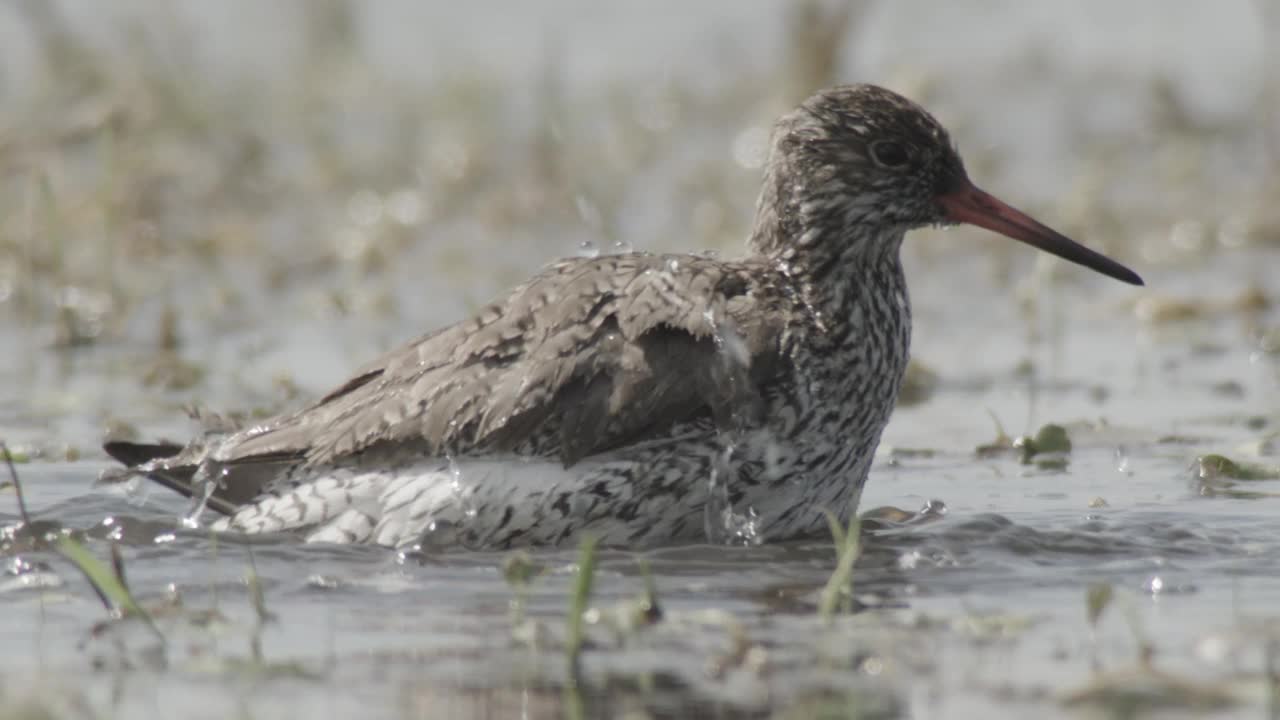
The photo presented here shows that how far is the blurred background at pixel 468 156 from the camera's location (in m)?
10.5

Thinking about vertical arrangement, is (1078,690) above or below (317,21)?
below

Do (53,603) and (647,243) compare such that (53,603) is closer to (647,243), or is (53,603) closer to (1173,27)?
(647,243)

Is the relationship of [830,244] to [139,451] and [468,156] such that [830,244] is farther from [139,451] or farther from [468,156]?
[468,156]

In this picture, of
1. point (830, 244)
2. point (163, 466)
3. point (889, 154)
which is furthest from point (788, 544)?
point (163, 466)

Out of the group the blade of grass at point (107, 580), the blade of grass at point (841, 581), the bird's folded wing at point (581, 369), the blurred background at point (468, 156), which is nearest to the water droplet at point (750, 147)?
the blurred background at point (468, 156)

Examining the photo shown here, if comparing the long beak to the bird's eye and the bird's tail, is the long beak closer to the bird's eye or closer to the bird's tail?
the bird's eye

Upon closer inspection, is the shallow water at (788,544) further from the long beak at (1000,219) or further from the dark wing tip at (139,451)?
the long beak at (1000,219)

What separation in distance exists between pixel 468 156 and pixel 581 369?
6.61 metres

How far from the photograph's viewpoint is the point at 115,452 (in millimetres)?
7344

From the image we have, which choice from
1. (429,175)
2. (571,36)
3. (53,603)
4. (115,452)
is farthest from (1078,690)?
(571,36)

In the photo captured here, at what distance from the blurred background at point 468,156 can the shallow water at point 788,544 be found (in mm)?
44

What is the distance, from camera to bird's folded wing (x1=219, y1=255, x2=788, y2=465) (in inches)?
267

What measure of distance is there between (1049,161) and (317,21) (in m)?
4.76

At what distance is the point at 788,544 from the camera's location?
7008mm
